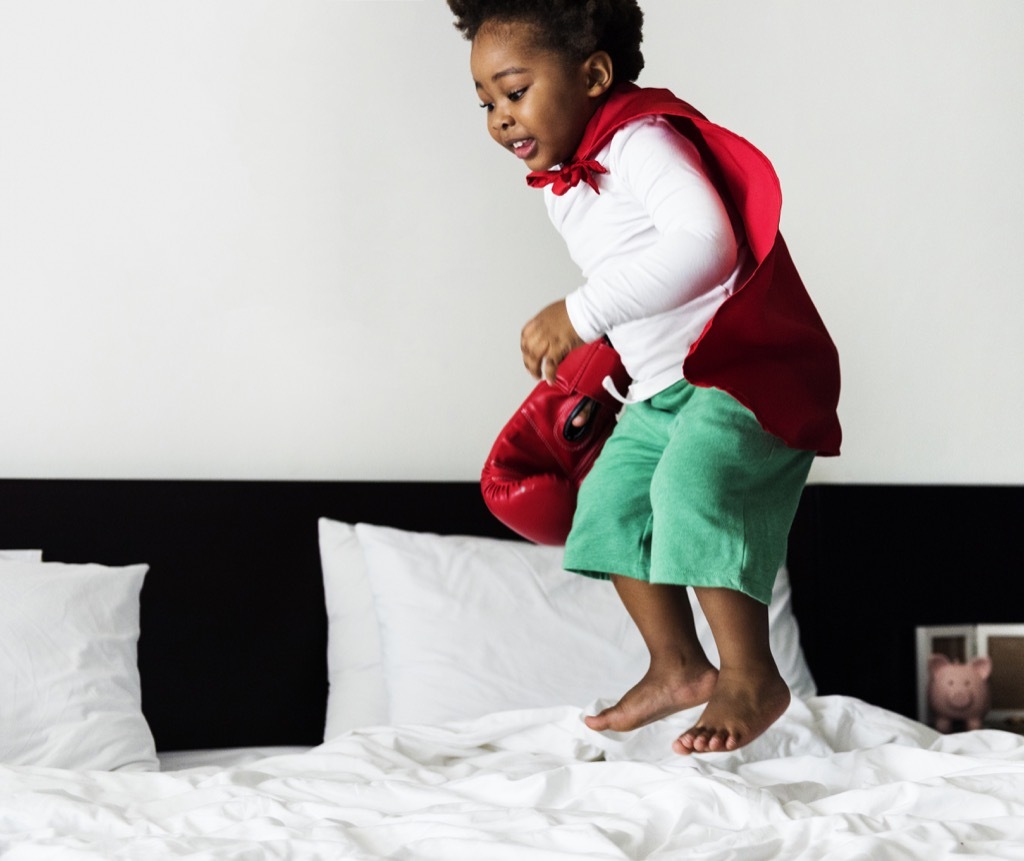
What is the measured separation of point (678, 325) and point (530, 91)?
1.13 feet

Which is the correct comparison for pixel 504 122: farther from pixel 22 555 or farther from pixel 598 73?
pixel 22 555

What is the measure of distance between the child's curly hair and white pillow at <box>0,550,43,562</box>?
1336 mm

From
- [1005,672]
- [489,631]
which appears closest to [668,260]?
[489,631]

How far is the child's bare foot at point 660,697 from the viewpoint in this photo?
1.52 m

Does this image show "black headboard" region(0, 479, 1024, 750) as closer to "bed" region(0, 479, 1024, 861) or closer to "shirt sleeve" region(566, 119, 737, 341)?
"bed" region(0, 479, 1024, 861)

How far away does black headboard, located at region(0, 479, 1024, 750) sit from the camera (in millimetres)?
2340

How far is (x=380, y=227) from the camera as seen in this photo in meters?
2.64

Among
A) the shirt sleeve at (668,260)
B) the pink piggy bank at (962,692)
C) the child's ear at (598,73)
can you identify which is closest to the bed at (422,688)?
the pink piggy bank at (962,692)

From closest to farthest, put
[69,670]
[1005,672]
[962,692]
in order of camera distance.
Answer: [69,670] → [962,692] → [1005,672]

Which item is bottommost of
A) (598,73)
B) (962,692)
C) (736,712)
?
(962,692)

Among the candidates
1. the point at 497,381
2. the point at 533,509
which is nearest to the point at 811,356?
the point at 533,509

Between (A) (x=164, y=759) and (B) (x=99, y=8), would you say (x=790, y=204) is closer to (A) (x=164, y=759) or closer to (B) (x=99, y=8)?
(B) (x=99, y=8)

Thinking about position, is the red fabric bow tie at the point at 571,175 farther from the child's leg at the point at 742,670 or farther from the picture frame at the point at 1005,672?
the picture frame at the point at 1005,672

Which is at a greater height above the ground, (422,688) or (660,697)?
(660,697)
